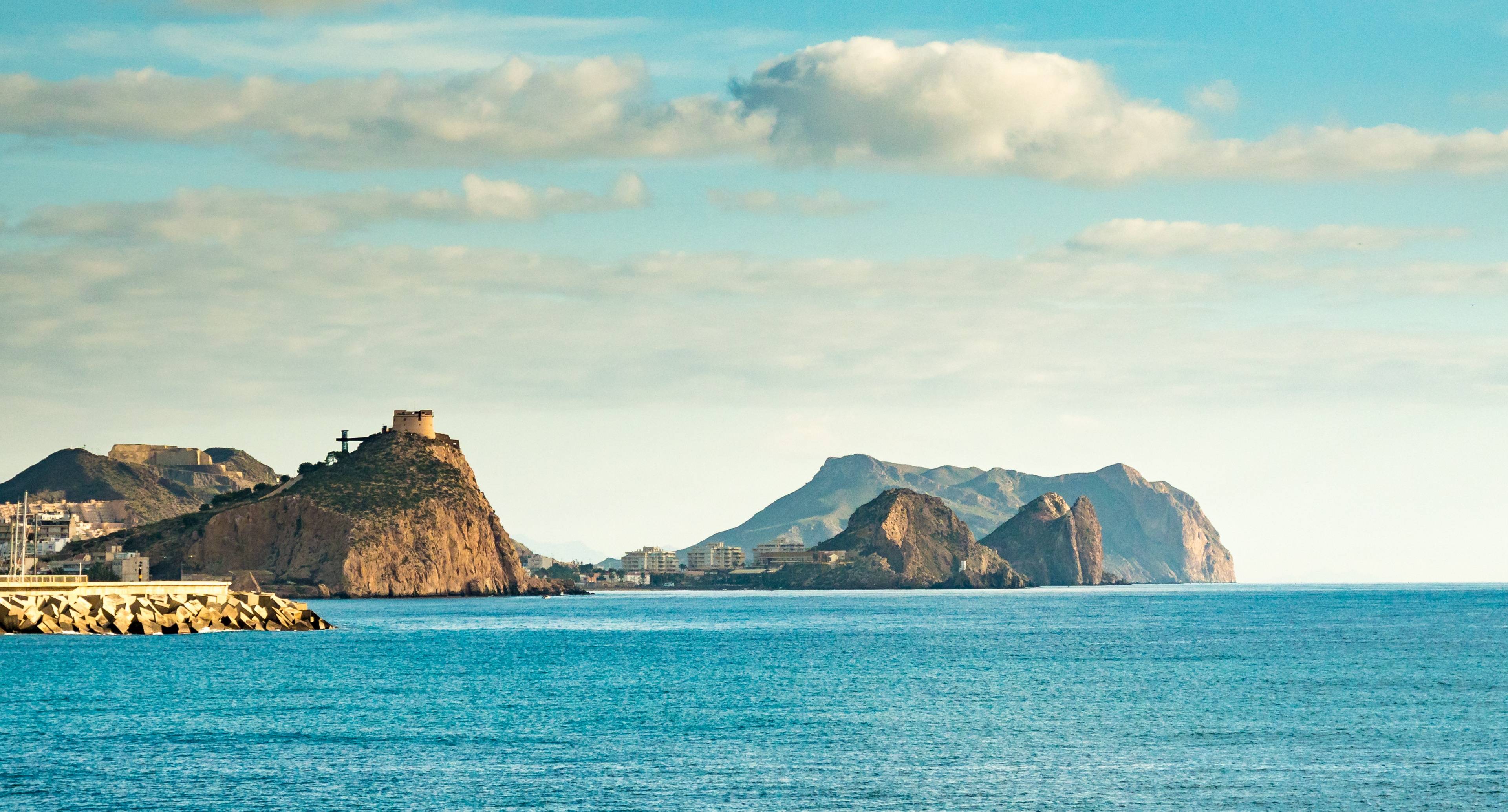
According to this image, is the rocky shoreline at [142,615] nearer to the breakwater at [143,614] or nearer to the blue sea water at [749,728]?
the breakwater at [143,614]

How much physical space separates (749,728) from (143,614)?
298ft

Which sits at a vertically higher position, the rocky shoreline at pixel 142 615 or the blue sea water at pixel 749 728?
the rocky shoreline at pixel 142 615

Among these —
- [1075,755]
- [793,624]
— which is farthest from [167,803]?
[793,624]

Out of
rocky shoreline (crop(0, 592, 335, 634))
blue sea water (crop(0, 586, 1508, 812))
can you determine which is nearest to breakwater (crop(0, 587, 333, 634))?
rocky shoreline (crop(0, 592, 335, 634))

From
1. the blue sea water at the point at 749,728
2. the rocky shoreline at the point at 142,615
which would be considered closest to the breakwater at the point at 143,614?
the rocky shoreline at the point at 142,615

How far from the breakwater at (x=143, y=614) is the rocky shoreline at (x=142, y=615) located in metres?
0.05

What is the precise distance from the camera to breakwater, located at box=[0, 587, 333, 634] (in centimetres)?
13550

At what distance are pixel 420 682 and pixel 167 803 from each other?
45.6 meters

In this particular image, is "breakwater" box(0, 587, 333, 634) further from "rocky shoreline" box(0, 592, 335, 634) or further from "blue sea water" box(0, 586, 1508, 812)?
"blue sea water" box(0, 586, 1508, 812)

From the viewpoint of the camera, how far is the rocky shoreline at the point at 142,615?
Result: 13538 centimetres

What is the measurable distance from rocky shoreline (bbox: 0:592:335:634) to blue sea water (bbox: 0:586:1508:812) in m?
14.1

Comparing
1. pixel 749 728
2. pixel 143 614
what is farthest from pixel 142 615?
pixel 749 728

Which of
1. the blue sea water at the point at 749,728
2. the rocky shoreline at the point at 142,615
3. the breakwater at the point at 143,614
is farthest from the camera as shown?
the breakwater at the point at 143,614

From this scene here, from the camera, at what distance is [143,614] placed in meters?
142
